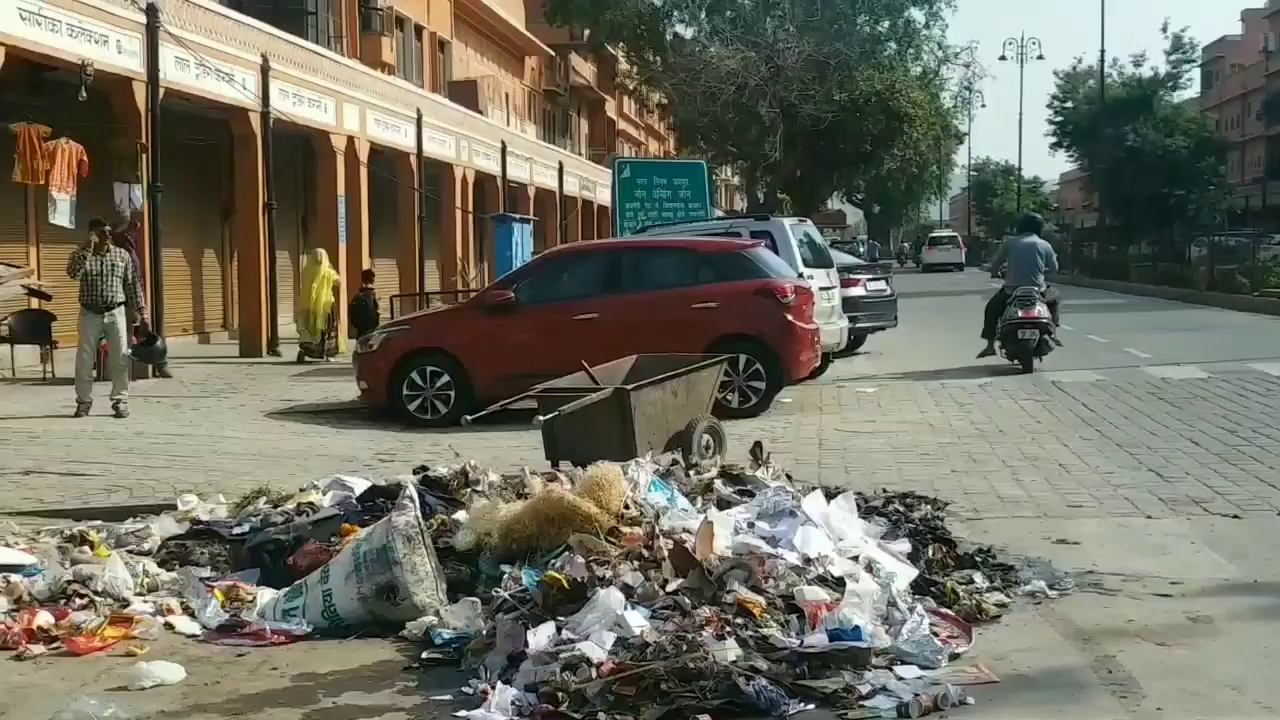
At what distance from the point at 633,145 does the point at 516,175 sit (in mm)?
41926

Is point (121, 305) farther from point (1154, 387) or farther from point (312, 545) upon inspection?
point (1154, 387)

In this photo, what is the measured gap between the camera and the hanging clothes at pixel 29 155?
15.7 m

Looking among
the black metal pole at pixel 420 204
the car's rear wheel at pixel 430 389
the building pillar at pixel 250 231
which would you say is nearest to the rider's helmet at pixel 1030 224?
the car's rear wheel at pixel 430 389

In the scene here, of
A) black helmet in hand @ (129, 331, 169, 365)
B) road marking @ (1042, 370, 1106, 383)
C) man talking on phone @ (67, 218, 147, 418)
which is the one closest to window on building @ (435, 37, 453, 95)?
black helmet in hand @ (129, 331, 169, 365)

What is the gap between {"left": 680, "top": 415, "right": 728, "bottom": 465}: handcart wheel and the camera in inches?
388

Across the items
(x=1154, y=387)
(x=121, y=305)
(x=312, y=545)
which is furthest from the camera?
(x=1154, y=387)

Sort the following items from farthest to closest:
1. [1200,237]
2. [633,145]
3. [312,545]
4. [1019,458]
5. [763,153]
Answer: [633,145] → [763,153] → [1200,237] → [1019,458] → [312,545]

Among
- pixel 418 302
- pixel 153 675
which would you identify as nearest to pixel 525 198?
pixel 418 302

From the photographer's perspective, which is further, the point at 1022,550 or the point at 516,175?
the point at 516,175

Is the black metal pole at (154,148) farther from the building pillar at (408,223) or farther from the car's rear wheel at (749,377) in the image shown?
the building pillar at (408,223)

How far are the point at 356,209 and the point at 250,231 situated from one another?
4109 mm

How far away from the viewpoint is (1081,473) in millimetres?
10188

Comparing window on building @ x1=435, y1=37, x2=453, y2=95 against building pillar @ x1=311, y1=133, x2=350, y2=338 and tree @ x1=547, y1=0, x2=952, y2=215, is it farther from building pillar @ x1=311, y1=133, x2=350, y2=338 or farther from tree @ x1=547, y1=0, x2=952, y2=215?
building pillar @ x1=311, y1=133, x2=350, y2=338

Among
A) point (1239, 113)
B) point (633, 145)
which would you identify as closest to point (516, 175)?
point (633, 145)
